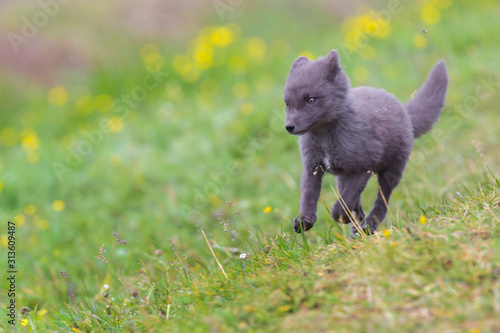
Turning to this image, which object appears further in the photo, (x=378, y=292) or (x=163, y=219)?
(x=163, y=219)

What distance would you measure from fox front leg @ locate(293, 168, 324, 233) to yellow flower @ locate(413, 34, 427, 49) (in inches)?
221

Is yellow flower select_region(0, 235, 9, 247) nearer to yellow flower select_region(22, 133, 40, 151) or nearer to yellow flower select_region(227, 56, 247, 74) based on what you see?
yellow flower select_region(22, 133, 40, 151)

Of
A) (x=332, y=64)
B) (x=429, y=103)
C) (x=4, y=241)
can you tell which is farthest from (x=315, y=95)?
(x=4, y=241)

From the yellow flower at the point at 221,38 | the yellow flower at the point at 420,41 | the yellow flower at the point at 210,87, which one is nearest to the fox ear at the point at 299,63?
the yellow flower at the point at 420,41

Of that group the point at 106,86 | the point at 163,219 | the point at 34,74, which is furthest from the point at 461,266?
the point at 34,74

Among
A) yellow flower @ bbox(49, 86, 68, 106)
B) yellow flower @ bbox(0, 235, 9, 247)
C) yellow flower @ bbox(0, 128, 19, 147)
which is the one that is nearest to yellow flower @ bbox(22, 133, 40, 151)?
yellow flower @ bbox(0, 128, 19, 147)

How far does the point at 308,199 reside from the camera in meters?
3.49

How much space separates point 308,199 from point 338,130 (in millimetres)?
495

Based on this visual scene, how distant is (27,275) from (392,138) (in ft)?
12.6

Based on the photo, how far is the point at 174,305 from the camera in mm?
3195

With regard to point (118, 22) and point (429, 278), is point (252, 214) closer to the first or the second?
point (429, 278)

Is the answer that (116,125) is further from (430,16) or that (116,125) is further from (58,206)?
(430,16)

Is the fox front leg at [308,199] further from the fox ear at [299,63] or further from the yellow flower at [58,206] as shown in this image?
the yellow flower at [58,206]

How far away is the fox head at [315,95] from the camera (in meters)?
3.37
